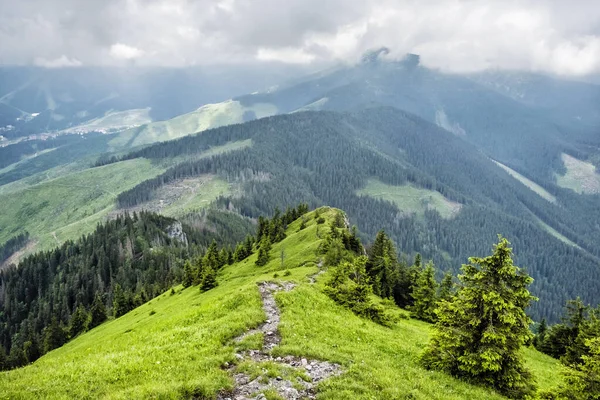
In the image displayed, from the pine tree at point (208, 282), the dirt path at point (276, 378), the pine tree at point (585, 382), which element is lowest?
the pine tree at point (208, 282)

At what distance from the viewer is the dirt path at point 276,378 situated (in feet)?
59.7

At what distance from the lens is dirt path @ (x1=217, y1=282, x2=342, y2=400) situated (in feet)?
59.7

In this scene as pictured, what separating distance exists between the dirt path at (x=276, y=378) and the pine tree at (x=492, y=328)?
8.50 m

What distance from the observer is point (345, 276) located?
45094mm

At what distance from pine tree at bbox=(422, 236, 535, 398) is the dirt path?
8.50 metres

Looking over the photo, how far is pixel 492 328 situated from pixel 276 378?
45.5 feet

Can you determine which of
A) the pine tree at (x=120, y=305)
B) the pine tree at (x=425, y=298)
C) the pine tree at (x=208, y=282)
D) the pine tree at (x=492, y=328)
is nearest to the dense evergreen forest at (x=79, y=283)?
the pine tree at (x=120, y=305)

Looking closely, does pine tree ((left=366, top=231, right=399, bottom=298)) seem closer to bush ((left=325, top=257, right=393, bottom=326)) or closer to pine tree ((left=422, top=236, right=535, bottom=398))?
bush ((left=325, top=257, right=393, bottom=326))

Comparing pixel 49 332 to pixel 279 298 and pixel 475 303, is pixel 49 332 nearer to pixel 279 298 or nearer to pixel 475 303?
pixel 279 298

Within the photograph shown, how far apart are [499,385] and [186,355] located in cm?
2023

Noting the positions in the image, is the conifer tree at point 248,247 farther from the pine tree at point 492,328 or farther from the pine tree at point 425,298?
the pine tree at point 492,328

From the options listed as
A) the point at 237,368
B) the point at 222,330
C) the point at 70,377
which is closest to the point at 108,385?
the point at 70,377

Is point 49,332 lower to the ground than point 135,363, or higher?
lower

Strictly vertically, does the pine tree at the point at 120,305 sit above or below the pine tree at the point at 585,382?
below
